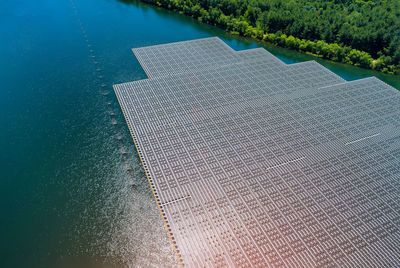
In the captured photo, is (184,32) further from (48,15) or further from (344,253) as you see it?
(344,253)

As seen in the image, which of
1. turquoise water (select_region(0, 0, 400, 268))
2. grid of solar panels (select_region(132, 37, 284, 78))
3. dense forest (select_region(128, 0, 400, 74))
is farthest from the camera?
dense forest (select_region(128, 0, 400, 74))

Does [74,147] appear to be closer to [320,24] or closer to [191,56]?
[191,56]

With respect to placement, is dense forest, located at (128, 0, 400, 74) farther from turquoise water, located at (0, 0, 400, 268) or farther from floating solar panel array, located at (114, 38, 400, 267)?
floating solar panel array, located at (114, 38, 400, 267)

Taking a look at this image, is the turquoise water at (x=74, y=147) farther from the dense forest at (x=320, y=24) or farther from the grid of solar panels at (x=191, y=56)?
the dense forest at (x=320, y=24)

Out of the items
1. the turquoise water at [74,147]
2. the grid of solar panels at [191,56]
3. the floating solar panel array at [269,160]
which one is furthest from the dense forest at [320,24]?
the grid of solar panels at [191,56]

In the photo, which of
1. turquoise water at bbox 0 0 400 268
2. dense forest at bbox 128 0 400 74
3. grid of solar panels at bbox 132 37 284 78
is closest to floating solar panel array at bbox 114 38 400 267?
grid of solar panels at bbox 132 37 284 78
